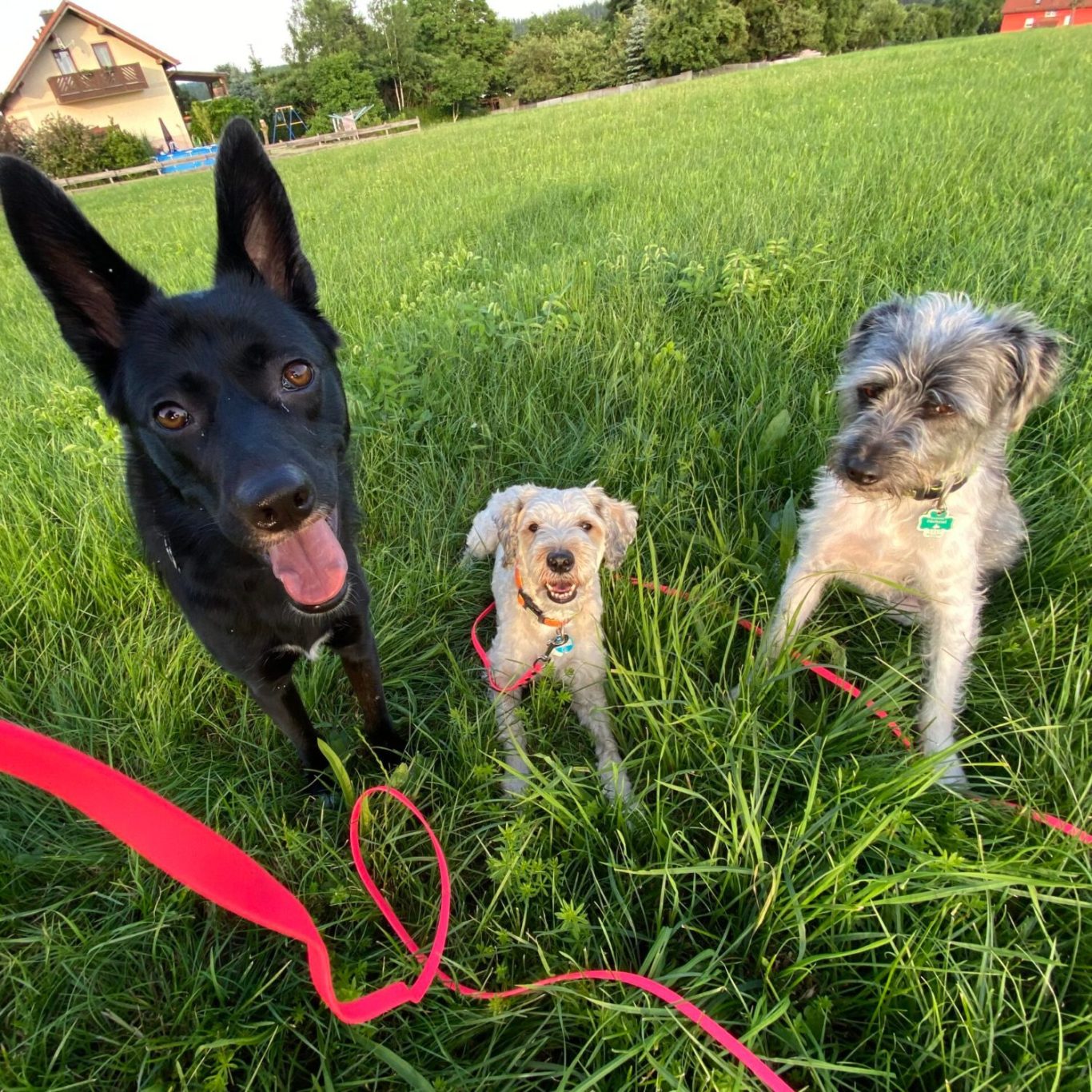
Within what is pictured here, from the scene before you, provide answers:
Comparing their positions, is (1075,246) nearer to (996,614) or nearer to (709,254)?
(709,254)

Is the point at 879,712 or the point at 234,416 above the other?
the point at 234,416

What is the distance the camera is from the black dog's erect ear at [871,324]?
260cm

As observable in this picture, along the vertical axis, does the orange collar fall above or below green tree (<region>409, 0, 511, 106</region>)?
below

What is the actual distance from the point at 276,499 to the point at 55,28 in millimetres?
63428

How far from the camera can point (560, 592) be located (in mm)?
2596

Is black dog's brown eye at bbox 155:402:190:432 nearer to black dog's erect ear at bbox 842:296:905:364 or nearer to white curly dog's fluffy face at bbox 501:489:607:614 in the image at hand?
white curly dog's fluffy face at bbox 501:489:607:614

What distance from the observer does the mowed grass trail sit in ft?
4.85

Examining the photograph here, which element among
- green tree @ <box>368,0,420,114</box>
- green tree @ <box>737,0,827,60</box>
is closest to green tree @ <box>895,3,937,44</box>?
green tree @ <box>737,0,827,60</box>

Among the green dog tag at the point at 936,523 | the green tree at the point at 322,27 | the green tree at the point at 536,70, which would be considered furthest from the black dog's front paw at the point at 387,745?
the green tree at the point at 322,27

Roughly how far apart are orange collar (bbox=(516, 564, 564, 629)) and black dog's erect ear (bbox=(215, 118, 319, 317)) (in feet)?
4.33

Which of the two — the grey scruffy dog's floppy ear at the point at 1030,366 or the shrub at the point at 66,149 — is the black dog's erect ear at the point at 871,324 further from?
the shrub at the point at 66,149

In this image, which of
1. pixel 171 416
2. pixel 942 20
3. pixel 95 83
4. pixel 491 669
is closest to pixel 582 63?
pixel 95 83

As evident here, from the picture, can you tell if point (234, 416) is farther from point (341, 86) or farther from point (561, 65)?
point (561, 65)

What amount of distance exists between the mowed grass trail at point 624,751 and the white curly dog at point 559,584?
0.13 metres
